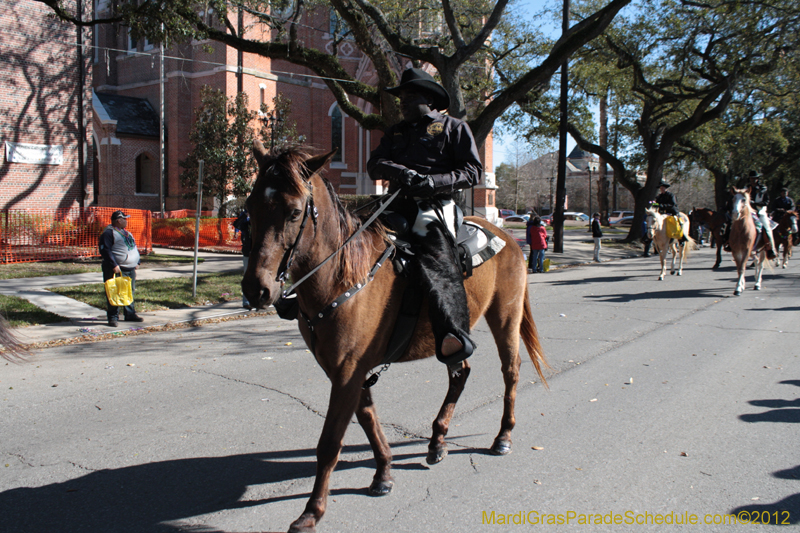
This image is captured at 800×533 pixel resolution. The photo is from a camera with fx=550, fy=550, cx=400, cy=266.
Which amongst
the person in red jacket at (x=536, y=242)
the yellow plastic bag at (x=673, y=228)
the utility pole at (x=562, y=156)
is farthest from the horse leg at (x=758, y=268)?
the utility pole at (x=562, y=156)

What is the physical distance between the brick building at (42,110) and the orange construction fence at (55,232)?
Answer: 3.30 ft

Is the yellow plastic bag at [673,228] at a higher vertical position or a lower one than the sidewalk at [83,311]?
higher

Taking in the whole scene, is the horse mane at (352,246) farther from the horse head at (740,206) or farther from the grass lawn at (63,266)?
the grass lawn at (63,266)

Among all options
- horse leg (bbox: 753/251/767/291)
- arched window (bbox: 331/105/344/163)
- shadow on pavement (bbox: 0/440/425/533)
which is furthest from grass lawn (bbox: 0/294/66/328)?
arched window (bbox: 331/105/344/163)

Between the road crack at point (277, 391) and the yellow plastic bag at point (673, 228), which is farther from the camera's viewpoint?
the yellow plastic bag at point (673, 228)

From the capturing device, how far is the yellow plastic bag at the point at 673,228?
16.6 m

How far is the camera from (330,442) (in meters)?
3.12

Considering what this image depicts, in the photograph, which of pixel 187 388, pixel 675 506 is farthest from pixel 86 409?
pixel 675 506

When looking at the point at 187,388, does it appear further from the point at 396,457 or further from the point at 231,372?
the point at 396,457

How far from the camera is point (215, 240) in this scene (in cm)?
2509

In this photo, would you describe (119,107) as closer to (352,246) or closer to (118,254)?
(118,254)

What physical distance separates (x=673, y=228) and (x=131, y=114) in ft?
100

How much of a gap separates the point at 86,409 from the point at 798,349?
8.93 metres

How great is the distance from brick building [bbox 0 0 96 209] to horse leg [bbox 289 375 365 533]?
873 inches
